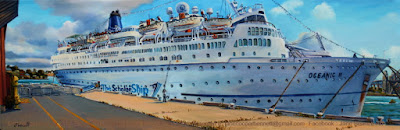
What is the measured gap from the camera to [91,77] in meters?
31.1

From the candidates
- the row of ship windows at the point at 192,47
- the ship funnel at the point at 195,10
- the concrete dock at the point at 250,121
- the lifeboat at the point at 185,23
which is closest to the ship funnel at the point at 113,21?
the lifeboat at the point at 185,23

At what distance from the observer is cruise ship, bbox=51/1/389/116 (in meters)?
18.7

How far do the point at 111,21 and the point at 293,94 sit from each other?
2986 cm

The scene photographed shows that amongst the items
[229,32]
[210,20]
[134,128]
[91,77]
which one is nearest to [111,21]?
[91,77]

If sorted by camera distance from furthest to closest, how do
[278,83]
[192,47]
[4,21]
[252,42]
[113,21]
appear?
[113,21], [192,47], [252,42], [278,83], [4,21]

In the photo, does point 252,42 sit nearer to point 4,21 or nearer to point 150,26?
point 150,26

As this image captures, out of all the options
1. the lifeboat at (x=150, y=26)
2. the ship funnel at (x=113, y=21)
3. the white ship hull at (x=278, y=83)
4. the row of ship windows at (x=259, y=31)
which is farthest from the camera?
the ship funnel at (x=113, y=21)

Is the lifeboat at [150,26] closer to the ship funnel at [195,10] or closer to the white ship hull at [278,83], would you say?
the ship funnel at [195,10]

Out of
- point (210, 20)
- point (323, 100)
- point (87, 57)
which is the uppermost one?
point (210, 20)

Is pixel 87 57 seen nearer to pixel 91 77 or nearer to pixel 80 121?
pixel 91 77

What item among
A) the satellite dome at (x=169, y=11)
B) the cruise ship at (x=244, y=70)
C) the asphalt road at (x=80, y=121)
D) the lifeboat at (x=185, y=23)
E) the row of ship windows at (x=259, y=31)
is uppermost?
the satellite dome at (x=169, y=11)

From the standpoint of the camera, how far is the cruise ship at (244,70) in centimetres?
1869

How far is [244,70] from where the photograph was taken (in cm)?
1898

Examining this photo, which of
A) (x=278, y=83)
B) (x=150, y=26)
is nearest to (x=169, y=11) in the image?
(x=150, y=26)
